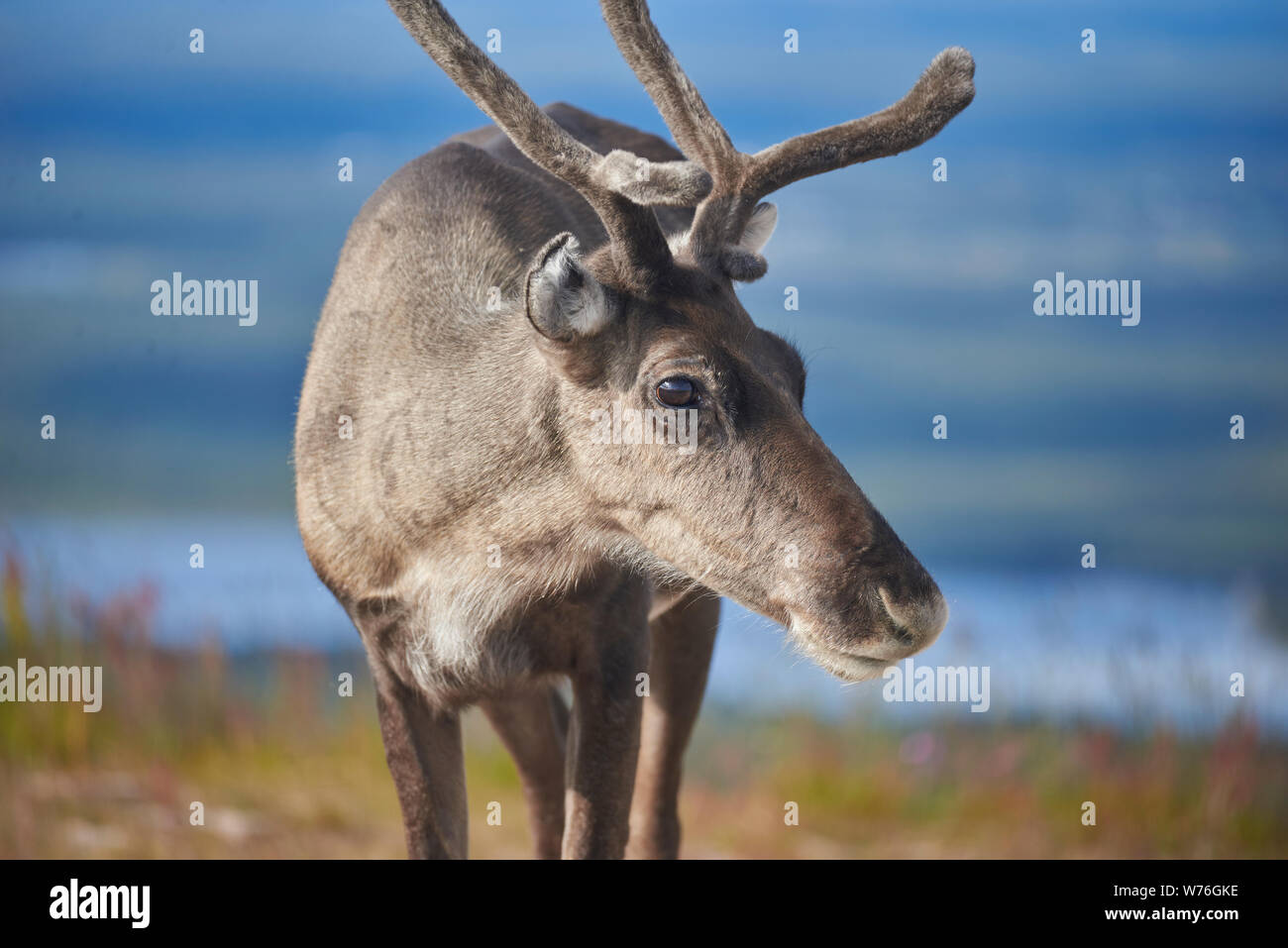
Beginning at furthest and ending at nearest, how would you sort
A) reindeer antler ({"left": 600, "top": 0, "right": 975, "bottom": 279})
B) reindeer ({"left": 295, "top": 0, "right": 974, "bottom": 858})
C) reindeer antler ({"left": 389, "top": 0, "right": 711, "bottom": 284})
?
1. reindeer antler ({"left": 600, "top": 0, "right": 975, "bottom": 279})
2. reindeer antler ({"left": 389, "top": 0, "right": 711, "bottom": 284})
3. reindeer ({"left": 295, "top": 0, "right": 974, "bottom": 858})

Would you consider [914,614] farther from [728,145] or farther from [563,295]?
[728,145]

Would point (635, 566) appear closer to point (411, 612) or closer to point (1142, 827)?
point (411, 612)

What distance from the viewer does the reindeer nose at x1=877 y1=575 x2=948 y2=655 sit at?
4.23 metres

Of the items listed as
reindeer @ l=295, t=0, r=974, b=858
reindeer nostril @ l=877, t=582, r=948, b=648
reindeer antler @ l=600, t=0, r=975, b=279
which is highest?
reindeer antler @ l=600, t=0, r=975, b=279

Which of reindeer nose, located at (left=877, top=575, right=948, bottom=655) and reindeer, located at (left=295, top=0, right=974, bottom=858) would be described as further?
reindeer, located at (left=295, top=0, right=974, bottom=858)

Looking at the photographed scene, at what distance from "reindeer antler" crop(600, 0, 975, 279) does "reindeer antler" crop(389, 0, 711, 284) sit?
0.33 meters

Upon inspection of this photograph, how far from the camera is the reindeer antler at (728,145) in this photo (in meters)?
5.00

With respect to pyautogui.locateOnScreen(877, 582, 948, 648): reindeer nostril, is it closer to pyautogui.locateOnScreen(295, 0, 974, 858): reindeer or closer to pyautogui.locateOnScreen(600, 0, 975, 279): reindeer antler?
pyautogui.locateOnScreen(295, 0, 974, 858): reindeer

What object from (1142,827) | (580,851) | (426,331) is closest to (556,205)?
(426,331)

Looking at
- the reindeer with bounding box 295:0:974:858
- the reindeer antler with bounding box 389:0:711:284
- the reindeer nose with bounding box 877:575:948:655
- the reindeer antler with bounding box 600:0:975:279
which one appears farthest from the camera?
the reindeer antler with bounding box 600:0:975:279

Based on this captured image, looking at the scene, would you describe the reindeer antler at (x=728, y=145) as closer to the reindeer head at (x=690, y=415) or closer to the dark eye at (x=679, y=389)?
the reindeer head at (x=690, y=415)

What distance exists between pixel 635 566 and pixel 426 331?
51.6 inches

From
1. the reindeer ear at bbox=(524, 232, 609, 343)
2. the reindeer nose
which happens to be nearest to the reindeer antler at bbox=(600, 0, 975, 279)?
the reindeer ear at bbox=(524, 232, 609, 343)

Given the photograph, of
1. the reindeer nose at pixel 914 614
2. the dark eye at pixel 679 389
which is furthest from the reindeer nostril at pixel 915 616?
the dark eye at pixel 679 389
